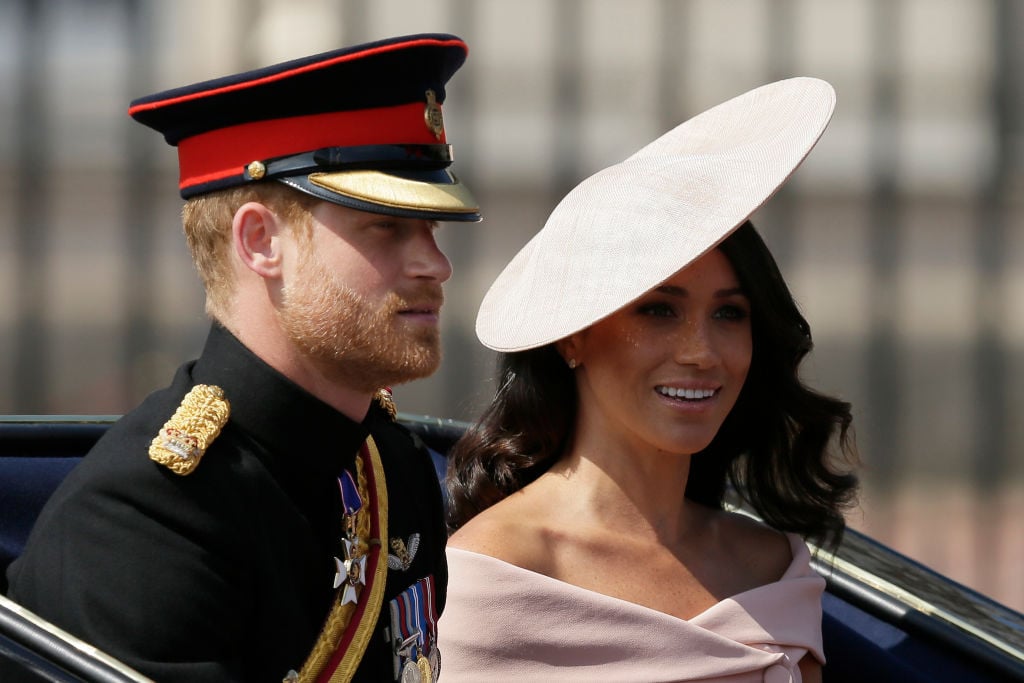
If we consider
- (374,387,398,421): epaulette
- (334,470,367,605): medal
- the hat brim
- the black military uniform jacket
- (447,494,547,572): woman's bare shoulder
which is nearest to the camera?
the black military uniform jacket

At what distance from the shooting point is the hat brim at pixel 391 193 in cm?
144

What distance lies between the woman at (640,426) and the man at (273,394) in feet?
1.34

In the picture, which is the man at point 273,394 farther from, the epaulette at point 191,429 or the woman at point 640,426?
the woman at point 640,426

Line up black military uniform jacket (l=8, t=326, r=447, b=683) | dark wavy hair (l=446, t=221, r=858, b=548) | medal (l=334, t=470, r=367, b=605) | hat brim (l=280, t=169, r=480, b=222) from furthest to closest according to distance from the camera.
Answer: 1. dark wavy hair (l=446, t=221, r=858, b=548)
2. medal (l=334, t=470, r=367, b=605)
3. hat brim (l=280, t=169, r=480, b=222)
4. black military uniform jacket (l=8, t=326, r=447, b=683)

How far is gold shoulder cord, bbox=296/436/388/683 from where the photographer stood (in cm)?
150

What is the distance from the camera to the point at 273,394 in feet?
4.81

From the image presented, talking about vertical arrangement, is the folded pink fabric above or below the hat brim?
below

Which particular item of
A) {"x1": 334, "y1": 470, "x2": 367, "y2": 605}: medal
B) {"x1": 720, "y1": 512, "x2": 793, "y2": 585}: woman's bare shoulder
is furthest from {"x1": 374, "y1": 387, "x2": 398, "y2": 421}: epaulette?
{"x1": 720, "y1": 512, "x2": 793, "y2": 585}: woman's bare shoulder

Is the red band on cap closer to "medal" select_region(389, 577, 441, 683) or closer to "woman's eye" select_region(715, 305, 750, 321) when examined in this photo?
"medal" select_region(389, 577, 441, 683)

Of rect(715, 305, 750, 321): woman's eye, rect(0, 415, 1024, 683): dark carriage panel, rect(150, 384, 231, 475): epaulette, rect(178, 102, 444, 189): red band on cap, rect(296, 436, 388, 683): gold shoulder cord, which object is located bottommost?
rect(0, 415, 1024, 683): dark carriage panel

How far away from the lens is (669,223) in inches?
77.5

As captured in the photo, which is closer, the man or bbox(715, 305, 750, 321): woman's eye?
the man

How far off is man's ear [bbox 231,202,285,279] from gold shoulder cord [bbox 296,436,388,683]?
307 millimetres

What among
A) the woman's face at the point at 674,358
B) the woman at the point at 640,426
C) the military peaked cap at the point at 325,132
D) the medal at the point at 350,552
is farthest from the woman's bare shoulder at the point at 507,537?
the military peaked cap at the point at 325,132
